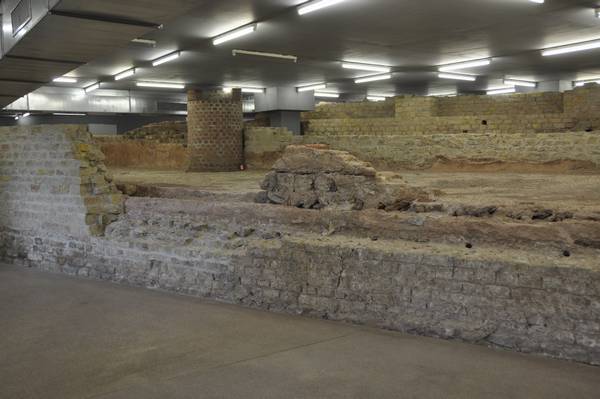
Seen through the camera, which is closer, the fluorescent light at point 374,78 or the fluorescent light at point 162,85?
the fluorescent light at point 374,78

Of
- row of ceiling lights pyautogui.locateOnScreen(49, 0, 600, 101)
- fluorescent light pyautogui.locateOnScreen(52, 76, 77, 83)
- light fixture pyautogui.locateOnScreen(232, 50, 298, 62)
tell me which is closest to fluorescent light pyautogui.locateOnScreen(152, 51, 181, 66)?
row of ceiling lights pyautogui.locateOnScreen(49, 0, 600, 101)

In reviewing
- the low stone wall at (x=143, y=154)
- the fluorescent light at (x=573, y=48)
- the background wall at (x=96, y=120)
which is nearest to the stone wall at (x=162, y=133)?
the low stone wall at (x=143, y=154)

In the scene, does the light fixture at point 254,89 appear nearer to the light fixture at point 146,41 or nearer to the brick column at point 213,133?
the brick column at point 213,133

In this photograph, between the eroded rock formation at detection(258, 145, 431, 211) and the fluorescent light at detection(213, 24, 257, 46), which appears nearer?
the eroded rock formation at detection(258, 145, 431, 211)

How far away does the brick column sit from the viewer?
14.4m

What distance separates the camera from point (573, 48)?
11.0 meters

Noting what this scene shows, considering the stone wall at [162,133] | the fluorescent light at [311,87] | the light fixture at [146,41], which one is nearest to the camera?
the light fixture at [146,41]

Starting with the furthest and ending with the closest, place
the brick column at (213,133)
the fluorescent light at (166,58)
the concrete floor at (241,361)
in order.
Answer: the brick column at (213,133) → the fluorescent light at (166,58) → the concrete floor at (241,361)

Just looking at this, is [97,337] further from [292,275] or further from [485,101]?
[485,101]

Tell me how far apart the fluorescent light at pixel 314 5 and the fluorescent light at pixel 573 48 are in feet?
20.1

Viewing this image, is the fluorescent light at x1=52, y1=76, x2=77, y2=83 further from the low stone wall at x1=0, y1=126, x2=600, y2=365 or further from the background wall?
the low stone wall at x1=0, y1=126, x2=600, y2=365

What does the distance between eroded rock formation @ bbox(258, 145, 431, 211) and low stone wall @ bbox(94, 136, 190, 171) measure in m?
8.85

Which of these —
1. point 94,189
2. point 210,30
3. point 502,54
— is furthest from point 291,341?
point 502,54

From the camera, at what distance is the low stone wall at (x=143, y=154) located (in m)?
16.4
